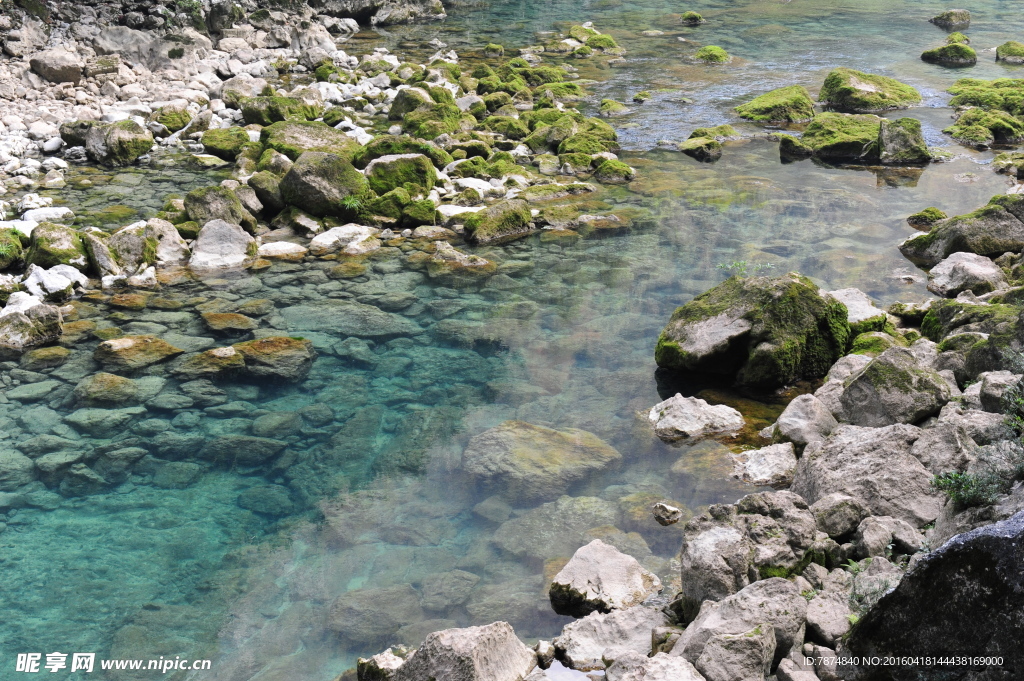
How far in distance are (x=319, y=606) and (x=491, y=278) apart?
280 inches

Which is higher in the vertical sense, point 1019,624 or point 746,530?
point 1019,624

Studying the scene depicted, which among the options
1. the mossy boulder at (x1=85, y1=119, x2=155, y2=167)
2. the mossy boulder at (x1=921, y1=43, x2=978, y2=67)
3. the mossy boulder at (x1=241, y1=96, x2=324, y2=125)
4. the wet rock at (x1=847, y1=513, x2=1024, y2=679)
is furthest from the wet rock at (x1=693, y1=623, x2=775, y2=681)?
the mossy boulder at (x1=921, y1=43, x2=978, y2=67)

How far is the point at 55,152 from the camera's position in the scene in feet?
58.3

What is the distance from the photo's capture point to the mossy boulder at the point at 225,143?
17.7m

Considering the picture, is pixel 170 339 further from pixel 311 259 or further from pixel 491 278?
pixel 491 278

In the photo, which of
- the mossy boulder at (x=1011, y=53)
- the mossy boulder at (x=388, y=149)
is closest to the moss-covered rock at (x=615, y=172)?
the mossy boulder at (x=388, y=149)

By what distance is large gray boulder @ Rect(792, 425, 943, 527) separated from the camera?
19.6 ft

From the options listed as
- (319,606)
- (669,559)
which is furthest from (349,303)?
(669,559)

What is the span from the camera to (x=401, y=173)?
1502cm

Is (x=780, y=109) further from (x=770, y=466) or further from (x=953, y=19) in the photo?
(x=953, y=19)

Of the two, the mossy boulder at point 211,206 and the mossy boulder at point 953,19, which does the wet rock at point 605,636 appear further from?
the mossy boulder at point 953,19

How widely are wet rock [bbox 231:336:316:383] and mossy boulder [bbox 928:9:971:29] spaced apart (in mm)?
33438

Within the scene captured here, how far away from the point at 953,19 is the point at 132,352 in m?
35.5

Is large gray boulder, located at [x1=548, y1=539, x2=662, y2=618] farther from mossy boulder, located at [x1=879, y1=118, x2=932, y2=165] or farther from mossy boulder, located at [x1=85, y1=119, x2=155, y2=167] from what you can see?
mossy boulder, located at [x1=85, y1=119, x2=155, y2=167]
